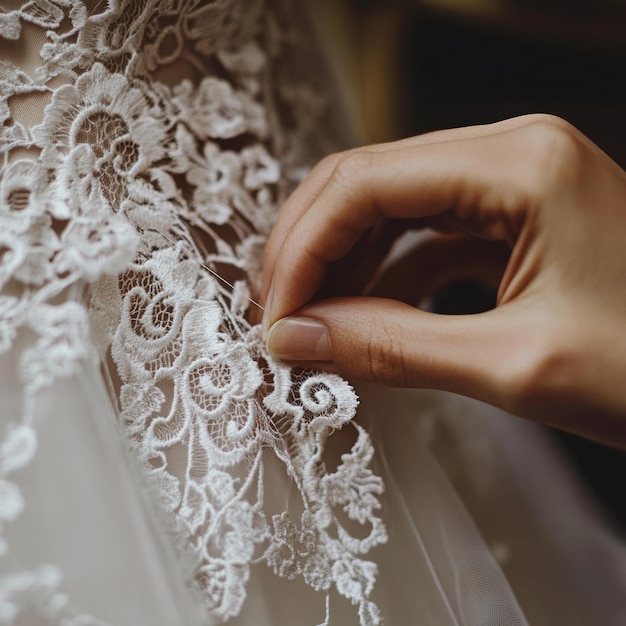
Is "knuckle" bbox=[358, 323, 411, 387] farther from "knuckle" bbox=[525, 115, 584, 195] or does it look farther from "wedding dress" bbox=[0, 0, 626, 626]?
"knuckle" bbox=[525, 115, 584, 195]

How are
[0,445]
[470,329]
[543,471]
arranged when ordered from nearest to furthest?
[0,445]
[470,329]
[543,471]

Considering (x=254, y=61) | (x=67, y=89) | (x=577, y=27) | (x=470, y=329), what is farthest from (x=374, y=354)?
(x=577, y=27)

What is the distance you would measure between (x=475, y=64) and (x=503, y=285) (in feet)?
3.39

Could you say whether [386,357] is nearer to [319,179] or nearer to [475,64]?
[319,179]

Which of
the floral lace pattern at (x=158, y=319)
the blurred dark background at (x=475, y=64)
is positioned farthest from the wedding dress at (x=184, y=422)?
the blurred dark background at (x=475, y=64)

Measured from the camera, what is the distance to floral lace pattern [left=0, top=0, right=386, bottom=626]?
411mm

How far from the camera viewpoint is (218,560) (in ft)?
1.39

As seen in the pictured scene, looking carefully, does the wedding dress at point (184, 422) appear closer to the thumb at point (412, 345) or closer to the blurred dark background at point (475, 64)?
the thumb at point (412, 345)

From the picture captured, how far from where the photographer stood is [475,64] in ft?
4.43

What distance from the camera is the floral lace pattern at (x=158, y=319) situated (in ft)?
1.35

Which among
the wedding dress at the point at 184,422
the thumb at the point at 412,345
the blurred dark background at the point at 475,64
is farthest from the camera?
the blurred dark background at the point at 475,64

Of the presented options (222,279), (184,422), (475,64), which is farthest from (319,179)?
(475,64)

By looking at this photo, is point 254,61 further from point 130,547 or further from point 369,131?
point 130,547

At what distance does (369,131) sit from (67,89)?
2.67 ft
